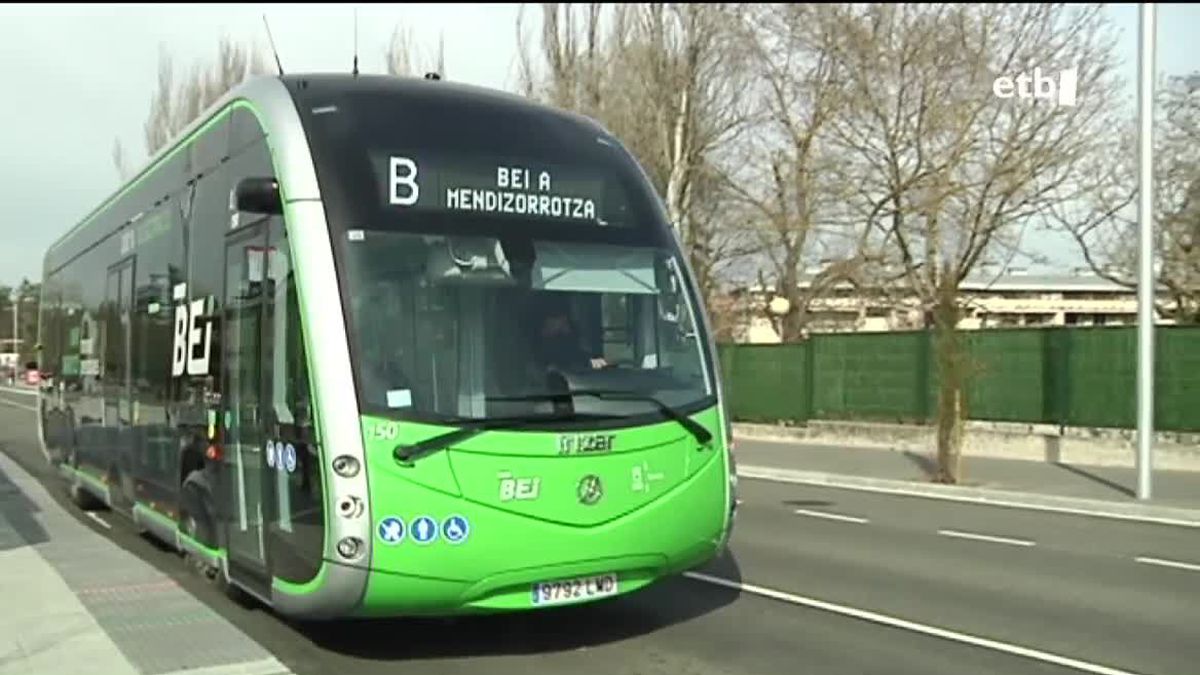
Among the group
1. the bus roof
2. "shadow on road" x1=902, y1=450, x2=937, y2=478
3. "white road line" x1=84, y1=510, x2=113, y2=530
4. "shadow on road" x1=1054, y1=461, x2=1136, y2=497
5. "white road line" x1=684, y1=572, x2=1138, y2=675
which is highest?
the bus roof

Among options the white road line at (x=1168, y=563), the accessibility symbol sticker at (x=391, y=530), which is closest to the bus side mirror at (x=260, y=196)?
the accessibility symbol sticker at (x=391, y=530)

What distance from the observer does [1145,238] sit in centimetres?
1678

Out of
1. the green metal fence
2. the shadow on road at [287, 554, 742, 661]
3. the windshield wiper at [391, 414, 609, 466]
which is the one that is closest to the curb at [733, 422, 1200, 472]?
the green metal fence

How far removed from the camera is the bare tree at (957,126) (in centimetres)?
2983

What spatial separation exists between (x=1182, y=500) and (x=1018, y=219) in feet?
50.5

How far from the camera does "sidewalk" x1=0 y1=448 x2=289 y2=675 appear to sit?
7.41 meters

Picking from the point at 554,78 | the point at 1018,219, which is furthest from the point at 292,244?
the point at 554,78

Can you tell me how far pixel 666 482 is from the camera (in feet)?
24.4

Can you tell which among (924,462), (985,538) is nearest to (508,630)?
(985,538)

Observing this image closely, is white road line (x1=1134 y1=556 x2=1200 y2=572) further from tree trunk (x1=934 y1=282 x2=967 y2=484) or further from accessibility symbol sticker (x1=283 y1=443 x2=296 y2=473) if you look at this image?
accessibility symbol sticker (x1=283 y1=443 x2=296 y2=473)

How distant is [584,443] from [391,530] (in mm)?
1162

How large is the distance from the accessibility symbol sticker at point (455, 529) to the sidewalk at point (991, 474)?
37.7ft

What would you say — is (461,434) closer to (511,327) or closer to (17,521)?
(511,327)

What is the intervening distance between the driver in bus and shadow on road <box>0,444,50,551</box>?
24.3ft
